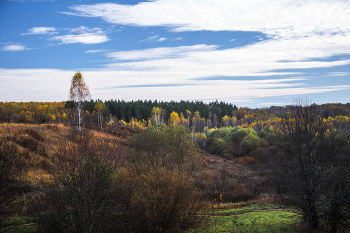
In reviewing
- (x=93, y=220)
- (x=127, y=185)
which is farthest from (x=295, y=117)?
(x=93, y=220)

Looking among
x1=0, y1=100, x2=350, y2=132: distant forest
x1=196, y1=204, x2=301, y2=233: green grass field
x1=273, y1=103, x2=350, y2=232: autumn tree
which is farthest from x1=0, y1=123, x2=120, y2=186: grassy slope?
x1=0, y1=100, x2=350, y2=132: distant forest

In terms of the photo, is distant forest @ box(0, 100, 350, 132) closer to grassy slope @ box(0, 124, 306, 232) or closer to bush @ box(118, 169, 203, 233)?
grassy slope @ box(0, 124, 306, 232)

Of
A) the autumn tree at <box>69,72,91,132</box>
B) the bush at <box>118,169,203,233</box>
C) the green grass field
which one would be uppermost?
the autumn tree at <box>69,72,91,132</box>

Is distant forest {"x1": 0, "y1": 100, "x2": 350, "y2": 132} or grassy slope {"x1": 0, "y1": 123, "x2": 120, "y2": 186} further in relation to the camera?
distant forest {"x1": 0, "y1": 100, "x2": 350, "y2": 132}

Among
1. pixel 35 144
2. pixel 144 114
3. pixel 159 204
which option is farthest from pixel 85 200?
pixel 144 114

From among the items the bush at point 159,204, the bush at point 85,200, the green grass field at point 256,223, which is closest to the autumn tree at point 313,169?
the green grass field at point 256,223

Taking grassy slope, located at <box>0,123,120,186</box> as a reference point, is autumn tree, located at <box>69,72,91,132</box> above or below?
above

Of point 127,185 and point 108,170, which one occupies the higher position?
point 108,170

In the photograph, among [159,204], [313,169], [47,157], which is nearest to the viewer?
[159,204]

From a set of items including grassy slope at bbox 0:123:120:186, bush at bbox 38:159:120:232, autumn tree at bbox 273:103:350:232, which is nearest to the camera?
bush at bbox 38:159:120:232

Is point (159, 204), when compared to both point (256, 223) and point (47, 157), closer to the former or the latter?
point (256, 223)

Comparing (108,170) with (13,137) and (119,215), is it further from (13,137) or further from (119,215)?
Result: (13,137)

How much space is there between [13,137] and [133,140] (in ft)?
67.0

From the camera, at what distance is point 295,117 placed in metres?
15.7
